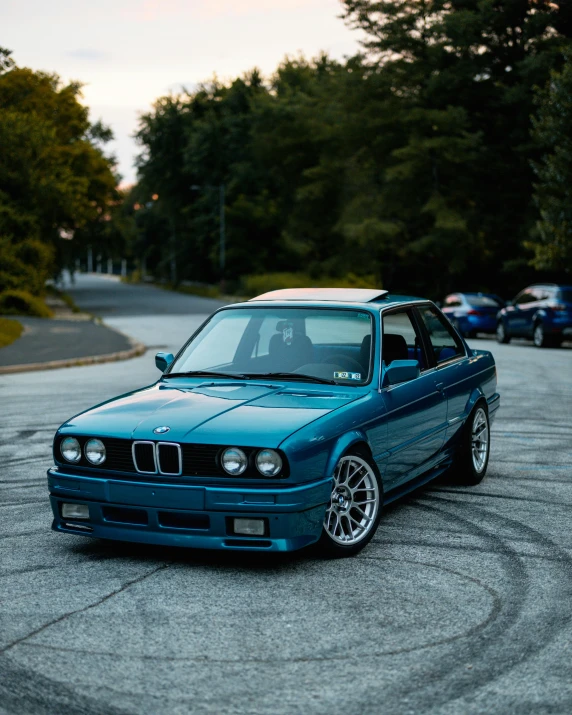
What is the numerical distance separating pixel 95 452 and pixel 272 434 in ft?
3.24

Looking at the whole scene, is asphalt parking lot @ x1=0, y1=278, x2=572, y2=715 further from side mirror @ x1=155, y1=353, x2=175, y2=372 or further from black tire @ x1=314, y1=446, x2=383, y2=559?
side mirror @ x1=155, y1=353, x2=175, y2=372

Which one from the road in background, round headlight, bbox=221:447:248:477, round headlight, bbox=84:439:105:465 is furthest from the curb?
round headlight, bbox=221:447:248:477

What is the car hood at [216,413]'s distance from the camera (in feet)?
17.4

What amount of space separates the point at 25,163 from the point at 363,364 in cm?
3838

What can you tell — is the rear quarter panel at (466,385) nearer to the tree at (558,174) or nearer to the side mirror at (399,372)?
the side mirror at (399,372)

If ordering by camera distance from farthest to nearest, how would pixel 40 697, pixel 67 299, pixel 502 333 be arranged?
pixel 67 299 → pixel 502 333 → pixel 40 697

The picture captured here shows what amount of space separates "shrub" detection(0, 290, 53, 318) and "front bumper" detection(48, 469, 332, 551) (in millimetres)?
33318

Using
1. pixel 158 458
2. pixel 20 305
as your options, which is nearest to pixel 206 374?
pixel 158 458

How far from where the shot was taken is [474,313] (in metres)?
30.5

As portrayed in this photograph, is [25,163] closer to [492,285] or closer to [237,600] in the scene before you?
[492,285]

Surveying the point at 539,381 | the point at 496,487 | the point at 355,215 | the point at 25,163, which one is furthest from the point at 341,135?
the point at 496,487

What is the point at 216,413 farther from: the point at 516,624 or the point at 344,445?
the point at 516,624

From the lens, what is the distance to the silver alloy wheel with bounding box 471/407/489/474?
783 centimetres

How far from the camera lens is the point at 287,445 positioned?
5.18 metres
